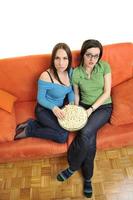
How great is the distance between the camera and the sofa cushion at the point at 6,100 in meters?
2.13

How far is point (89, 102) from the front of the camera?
2168 millimetres

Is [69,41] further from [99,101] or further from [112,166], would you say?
[112,166]

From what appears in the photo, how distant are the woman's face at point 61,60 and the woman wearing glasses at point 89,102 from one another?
133 millimetres

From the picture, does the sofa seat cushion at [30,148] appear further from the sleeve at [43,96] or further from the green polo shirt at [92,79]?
the green polo shirt at [92,79]

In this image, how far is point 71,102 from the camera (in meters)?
2.18

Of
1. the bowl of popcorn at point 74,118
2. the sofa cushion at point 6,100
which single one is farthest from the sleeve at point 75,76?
the sofa cushion at point 6,100

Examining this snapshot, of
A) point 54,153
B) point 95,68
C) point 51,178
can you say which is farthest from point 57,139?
point 95,68

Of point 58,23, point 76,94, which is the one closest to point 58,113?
point 76,94

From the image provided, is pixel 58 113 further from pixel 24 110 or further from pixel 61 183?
pixel 61 183

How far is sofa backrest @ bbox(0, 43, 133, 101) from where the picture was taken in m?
2.21

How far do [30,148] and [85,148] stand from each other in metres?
0.45

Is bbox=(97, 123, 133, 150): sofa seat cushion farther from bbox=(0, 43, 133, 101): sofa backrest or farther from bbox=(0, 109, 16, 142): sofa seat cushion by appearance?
bbox=(0, 109, 16, 142): sofa seat cushion

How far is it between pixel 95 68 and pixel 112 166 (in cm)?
82

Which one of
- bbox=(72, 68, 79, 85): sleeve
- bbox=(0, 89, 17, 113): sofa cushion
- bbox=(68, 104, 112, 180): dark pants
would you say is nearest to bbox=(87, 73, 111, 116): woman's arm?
bbox=(68, 104, 112, 180): dark pants
